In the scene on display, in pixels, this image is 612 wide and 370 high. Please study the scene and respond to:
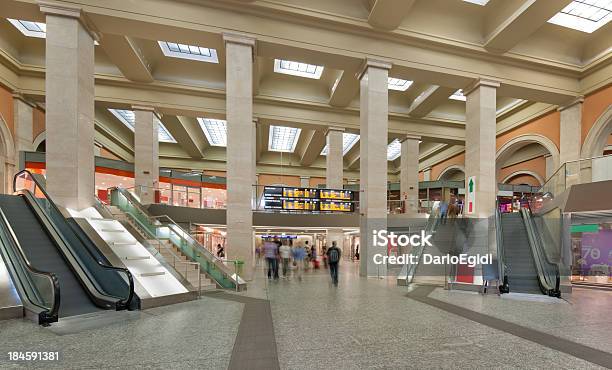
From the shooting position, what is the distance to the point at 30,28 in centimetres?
1416

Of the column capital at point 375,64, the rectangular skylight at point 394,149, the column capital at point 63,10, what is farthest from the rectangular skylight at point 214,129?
the rectangular skylight at point 394,149

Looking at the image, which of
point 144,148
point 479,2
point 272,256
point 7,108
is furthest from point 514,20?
point 7,108

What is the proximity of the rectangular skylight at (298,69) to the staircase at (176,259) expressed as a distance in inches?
428

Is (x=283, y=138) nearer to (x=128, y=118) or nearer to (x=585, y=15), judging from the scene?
(x=128, y=118)

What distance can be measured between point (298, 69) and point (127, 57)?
27.5ft

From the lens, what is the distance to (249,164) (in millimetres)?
11633

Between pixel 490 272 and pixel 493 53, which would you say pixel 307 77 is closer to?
pixel 493 53

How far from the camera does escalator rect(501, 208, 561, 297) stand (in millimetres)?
8234

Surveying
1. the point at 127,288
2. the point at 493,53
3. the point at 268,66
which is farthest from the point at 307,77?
the point at 127,288

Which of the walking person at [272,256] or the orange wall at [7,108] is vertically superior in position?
the orange wall at [7,108]

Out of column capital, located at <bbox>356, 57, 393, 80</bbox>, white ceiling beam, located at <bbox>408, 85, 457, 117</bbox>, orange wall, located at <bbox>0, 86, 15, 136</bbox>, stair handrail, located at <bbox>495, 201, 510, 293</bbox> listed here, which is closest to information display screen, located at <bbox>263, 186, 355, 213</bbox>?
column capital, located at <bbox>356, 57, 393, 80</bbox>

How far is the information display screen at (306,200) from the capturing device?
14195mm

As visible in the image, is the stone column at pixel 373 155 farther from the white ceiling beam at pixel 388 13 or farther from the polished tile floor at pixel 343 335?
the polished tile floor at pixel 343 335

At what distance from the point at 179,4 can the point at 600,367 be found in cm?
1422
